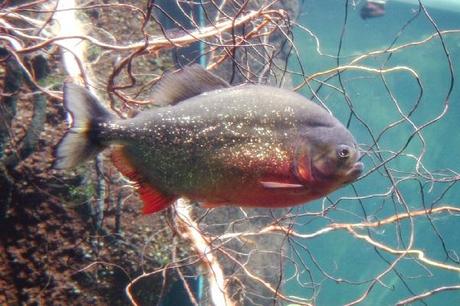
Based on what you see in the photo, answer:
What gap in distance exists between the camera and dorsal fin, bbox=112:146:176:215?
182cm

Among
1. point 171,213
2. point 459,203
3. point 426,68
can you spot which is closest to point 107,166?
point 171,213

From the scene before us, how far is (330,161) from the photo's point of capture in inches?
66.6

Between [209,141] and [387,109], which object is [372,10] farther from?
[387,109]

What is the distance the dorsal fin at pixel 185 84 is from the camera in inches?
73.0

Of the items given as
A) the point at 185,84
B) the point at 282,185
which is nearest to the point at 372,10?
the point at 185,84

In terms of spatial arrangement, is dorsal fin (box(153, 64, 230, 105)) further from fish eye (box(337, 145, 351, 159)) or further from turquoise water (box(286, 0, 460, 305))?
turquoise water (box(286, 0, 460, 305))

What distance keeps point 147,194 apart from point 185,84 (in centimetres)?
48

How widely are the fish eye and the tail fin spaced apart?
0.93 metres

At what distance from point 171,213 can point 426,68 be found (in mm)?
26930

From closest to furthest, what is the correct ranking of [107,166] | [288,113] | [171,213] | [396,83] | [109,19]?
[288,113] → [171,213] → [107,166] → [109,19] → [396,83]

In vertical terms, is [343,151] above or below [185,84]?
below

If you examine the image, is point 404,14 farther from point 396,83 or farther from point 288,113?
point 288,113

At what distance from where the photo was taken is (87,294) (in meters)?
3.57

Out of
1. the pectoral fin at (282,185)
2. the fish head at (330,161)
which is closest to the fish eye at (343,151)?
the fish head at (330,161)
